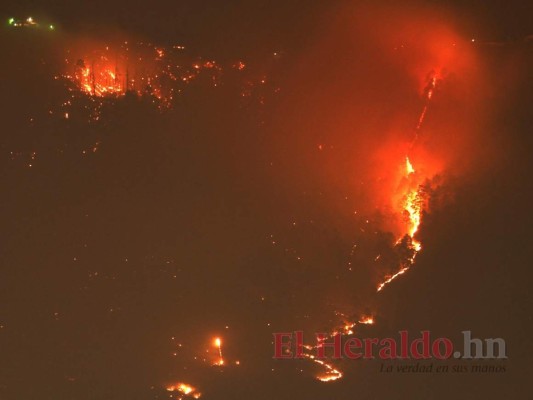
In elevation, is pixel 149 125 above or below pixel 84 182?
above

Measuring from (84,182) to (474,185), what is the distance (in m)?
1.69

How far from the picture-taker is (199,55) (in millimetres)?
2434

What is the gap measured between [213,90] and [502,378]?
1.76m

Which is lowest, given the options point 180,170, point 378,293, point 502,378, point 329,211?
point 502,378

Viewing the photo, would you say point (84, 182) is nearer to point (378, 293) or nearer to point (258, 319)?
point (258, 319)

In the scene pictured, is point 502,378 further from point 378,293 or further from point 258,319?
point 258,319

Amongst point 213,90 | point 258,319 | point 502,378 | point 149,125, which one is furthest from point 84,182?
point 502,378

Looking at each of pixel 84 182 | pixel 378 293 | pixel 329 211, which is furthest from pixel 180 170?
pixel 378 293

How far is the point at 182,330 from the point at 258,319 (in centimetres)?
33

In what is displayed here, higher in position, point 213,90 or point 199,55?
point 199,55

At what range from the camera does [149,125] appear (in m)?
2.41

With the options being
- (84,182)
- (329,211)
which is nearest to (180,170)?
(84,182)

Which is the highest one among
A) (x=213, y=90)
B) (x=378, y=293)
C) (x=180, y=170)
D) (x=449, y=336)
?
(x=213, y=90)

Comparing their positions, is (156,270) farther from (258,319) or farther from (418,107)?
(418,107)
